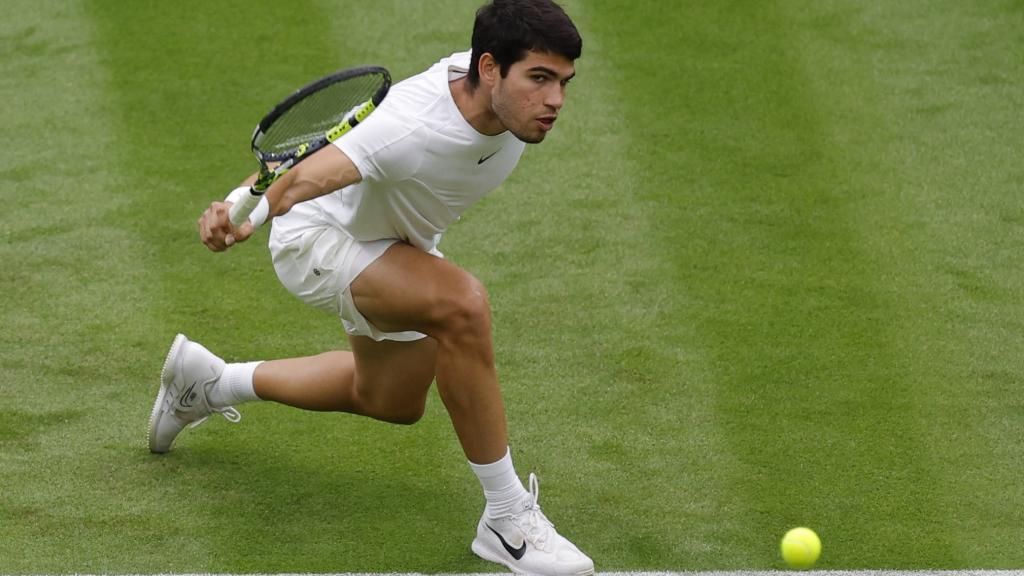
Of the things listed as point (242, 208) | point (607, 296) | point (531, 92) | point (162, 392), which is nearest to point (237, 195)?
point (242, 208)

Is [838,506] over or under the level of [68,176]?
over

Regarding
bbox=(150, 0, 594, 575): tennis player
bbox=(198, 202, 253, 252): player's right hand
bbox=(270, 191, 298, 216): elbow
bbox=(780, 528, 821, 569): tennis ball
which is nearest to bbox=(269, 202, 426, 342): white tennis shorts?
bbox=(150, 0, 594, 575): tennis player

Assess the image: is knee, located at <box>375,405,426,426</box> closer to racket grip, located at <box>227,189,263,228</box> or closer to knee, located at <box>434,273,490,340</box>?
knee, located at <box>434,273,490,340</box>

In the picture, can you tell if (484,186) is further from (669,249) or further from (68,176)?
(68,176)

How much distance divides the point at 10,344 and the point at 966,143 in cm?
495

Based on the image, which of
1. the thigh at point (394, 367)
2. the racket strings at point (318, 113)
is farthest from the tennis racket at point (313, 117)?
the thigh at point (394, 367)

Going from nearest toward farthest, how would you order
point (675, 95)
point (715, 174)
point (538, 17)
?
1. point (538, 17)
2. point (715, 174)
3. point (675, 95)

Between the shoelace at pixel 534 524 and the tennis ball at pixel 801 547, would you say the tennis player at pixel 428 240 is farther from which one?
the tennis ball at pixel 801 547

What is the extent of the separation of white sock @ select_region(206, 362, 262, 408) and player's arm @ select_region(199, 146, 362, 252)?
1.22 metres

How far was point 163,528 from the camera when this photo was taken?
5.58m

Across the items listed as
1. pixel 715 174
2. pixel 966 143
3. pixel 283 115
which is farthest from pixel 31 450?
pixel 966 143

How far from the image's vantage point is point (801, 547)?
5.16m

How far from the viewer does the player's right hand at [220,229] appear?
4609 mm

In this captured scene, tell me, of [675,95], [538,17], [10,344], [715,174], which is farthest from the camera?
[675,95]
